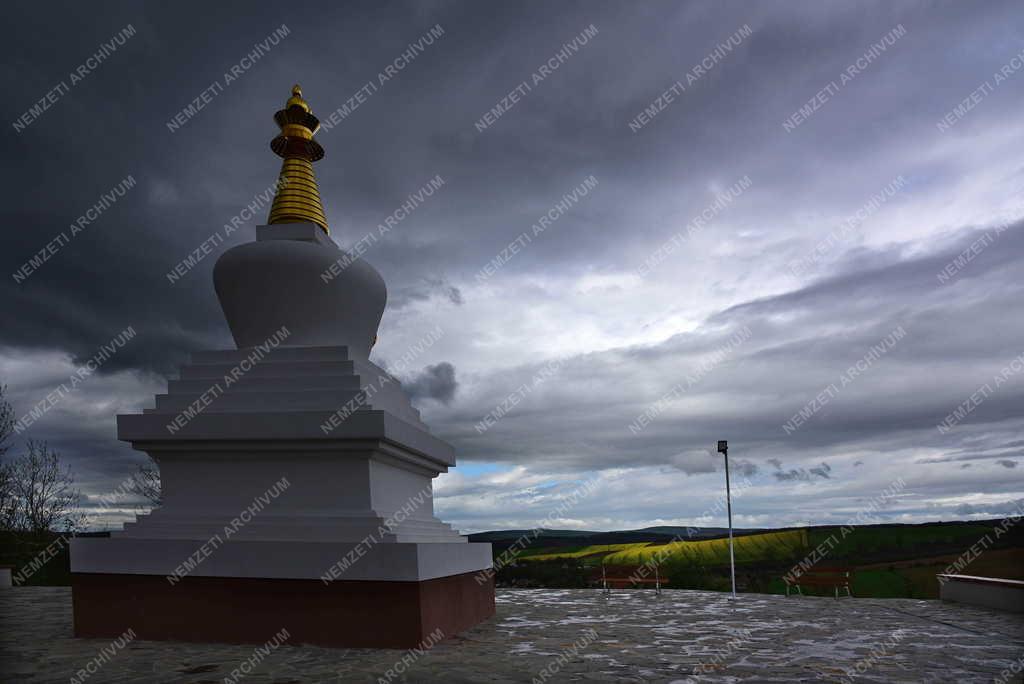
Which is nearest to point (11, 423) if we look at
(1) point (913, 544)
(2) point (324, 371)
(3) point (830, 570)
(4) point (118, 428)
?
(4) point (118, 428)

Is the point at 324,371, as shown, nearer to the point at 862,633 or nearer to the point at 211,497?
the point at 211,497

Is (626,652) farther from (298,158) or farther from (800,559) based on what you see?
(800,559)

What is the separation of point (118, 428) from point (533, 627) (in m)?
6.03

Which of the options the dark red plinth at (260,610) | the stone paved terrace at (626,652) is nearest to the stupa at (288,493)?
the dark red plinth at (260,610)

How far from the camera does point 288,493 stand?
9.39 meters

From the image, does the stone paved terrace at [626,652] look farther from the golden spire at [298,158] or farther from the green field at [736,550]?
the green field at [736,550]

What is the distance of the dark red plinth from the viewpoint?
323 inches

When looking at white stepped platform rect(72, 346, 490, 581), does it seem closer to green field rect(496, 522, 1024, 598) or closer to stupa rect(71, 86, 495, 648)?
stupa rect(71, 86, 495, 648)

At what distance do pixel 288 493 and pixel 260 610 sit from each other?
4.83ft

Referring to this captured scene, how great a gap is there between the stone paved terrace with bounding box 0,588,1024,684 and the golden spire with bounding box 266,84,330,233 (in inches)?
251

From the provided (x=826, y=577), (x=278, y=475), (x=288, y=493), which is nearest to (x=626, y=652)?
(x=288, y=493)

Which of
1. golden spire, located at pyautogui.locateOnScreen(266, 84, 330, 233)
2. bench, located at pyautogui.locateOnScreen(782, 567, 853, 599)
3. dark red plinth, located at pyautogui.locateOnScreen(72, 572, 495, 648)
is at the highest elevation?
golden spire, located at pyautogui.locateOnScreen(266, 84, 330, 233)

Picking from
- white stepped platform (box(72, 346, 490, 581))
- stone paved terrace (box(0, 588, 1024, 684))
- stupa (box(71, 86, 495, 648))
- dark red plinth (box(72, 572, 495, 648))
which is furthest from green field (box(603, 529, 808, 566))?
dark red plinth (box(72, 572, 495, 648))

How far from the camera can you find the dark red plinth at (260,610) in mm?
8195
